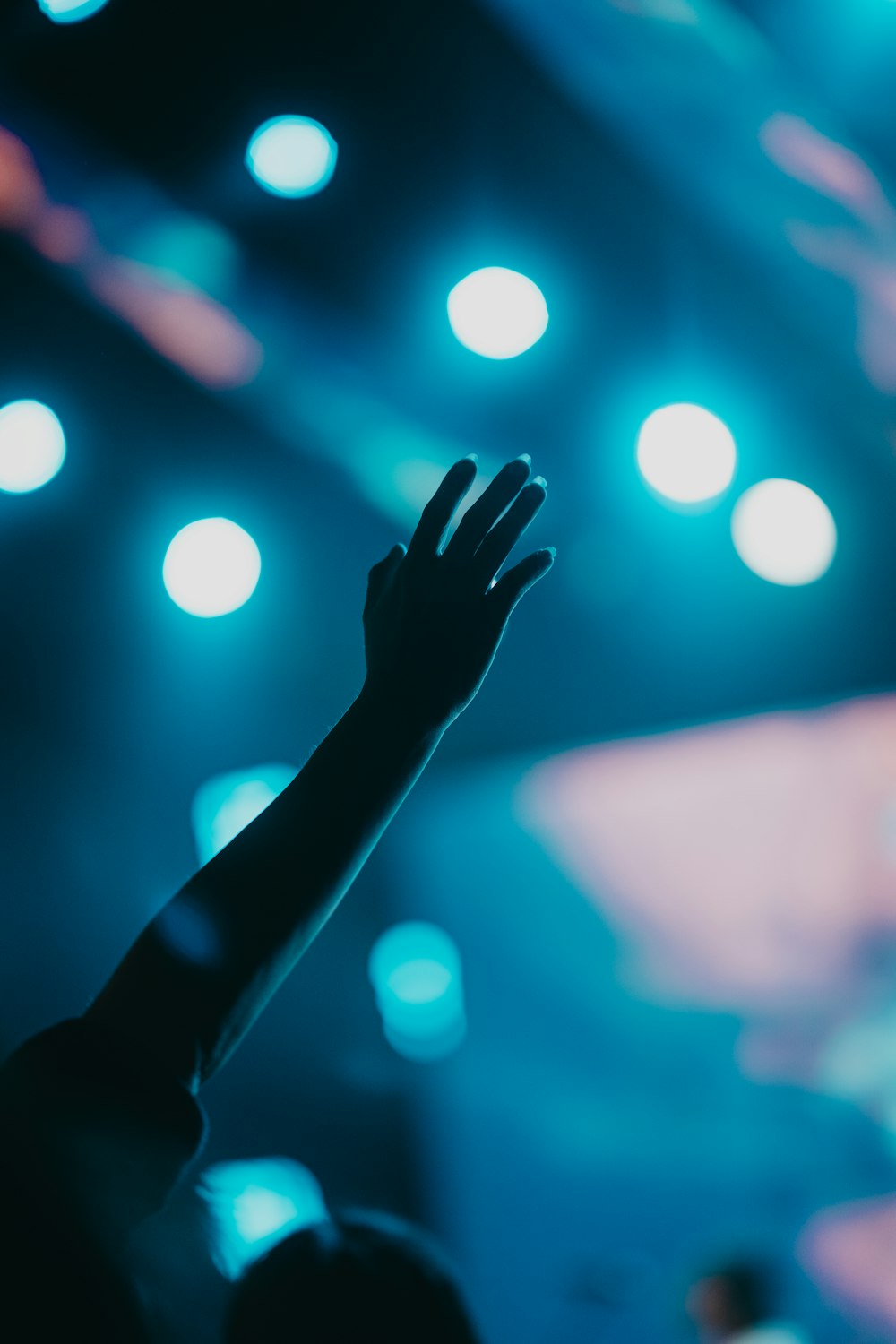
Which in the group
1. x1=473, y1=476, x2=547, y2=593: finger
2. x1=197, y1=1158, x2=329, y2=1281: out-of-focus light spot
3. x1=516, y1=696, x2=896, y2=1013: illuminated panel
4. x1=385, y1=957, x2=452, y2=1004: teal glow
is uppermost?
x1=473, y1=476, x2=547, y2=593: finger

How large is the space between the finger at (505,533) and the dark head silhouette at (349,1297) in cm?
46

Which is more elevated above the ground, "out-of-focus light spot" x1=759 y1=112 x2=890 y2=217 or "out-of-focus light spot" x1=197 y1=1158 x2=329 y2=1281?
"out-of-focus light spot" x1=759 y1=112 x2=890 y2=217

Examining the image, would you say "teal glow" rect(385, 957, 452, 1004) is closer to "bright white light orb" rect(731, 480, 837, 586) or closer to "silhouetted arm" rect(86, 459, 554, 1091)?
"bright white light orb" rect(731, 480, 837, 586)

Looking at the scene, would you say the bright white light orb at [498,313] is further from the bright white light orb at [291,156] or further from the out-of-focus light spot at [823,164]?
the out-of-focus light spot at [823,164]

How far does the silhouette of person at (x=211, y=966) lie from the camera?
1.52 feet

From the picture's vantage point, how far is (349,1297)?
533mm

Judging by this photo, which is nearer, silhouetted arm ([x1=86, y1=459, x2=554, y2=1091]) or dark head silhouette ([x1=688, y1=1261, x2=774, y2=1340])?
silhouetted arm ([x1=86, y1=459, x2=554, y2=1091])

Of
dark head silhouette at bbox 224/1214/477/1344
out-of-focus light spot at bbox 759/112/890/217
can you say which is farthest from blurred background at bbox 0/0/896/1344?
dark head silhouette at bbox 224/1214/477/1344

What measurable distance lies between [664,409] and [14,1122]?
1493 millimetres

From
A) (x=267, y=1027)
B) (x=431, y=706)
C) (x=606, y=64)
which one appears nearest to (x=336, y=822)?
(x=431, y=706)

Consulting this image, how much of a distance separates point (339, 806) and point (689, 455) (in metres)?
Answer: 1.21

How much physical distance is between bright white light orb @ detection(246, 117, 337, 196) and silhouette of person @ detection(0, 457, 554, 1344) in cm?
120

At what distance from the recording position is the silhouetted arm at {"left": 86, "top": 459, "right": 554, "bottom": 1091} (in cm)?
59

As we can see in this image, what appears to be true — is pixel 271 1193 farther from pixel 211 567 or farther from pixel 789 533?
pixel 789 533
